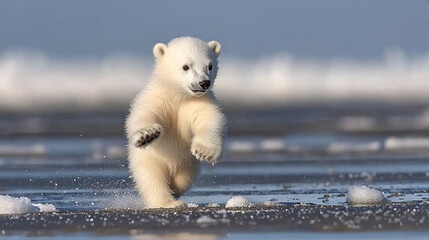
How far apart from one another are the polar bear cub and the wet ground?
1.17 feet

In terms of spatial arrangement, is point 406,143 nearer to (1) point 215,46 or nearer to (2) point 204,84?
(1) point 215,46

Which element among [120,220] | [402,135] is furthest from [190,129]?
[402,135]

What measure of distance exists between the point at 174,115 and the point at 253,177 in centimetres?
312

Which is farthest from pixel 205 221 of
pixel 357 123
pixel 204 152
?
pixel 357 123

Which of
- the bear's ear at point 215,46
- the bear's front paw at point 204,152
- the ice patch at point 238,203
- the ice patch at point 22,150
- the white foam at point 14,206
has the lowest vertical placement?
the white foam at point 14,206

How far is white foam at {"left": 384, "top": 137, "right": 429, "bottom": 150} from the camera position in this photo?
591 inches

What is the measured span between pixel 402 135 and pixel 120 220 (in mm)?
10044

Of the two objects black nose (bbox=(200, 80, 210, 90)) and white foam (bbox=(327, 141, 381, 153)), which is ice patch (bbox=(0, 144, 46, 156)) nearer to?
white foam (bbox=(327, 141, 381, 153))

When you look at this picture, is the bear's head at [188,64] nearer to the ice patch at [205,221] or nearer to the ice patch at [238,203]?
the ice patch at [238,203]

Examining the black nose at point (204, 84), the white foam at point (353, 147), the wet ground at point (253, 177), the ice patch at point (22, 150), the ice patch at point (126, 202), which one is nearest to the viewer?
the wet ground at point (253, 177)

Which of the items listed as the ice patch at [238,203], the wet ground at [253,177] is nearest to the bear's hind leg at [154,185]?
the wet ground at [253,177]

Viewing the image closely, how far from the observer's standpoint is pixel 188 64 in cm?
853

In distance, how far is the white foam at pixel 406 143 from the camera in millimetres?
15022

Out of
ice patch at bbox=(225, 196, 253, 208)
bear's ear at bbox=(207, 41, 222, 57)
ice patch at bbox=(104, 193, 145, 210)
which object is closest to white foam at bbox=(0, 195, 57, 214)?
ice patch at bbox=(104, 193, 145, 210)
